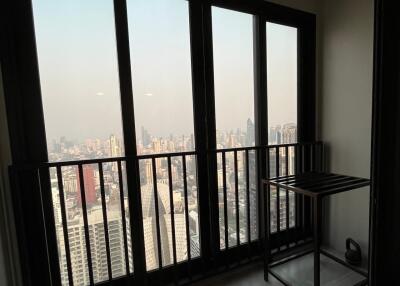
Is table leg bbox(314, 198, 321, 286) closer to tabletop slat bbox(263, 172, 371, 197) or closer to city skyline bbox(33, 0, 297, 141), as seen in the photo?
tabletop slat bbox(263, 172, 371, 197)

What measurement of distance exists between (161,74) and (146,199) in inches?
33.4

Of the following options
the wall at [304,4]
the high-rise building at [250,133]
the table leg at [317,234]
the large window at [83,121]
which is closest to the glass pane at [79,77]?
the large window at [83,121]

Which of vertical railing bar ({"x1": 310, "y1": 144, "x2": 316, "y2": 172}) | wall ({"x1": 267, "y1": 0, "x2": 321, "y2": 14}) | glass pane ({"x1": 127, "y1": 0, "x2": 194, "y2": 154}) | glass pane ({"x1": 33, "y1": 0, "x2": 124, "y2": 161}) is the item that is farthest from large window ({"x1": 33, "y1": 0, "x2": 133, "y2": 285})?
Result: vertical railing bar ({"x1": 310, "y1": 144, "x2": 316, "y2": 172})

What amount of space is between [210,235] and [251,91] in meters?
1.19

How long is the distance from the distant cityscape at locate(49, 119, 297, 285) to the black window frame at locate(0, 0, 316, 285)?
60mm

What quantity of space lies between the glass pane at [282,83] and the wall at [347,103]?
292 millimetres

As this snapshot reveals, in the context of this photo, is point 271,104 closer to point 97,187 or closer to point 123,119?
point 123,119

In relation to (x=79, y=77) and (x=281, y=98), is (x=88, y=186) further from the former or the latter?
(x=281, y=98)

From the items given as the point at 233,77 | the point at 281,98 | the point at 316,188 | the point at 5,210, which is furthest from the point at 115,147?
the point at 281,98

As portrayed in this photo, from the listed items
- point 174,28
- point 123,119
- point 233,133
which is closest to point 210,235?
point 233,133

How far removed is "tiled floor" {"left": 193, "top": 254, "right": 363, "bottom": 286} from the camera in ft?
5.65

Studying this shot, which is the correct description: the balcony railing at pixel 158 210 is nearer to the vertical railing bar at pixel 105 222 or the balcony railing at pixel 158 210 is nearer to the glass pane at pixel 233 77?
the vertical railing bar at pixel 105 222

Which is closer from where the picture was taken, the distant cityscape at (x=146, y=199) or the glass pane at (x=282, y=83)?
the distant cityscape at (x=146, y=199)

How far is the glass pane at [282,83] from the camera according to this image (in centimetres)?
202
